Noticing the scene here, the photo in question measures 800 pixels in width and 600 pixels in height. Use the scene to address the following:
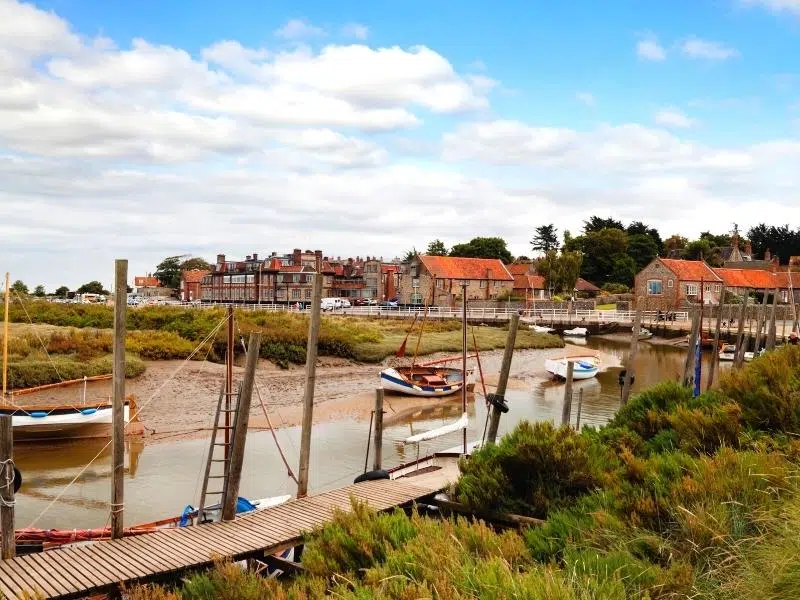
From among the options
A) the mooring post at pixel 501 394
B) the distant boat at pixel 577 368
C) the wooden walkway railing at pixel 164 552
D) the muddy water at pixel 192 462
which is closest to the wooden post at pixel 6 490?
the wooden walkway railing at pixel 164 552

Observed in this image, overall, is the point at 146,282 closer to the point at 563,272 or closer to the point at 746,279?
the point at 563,272

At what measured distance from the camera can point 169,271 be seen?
16700 centimetres

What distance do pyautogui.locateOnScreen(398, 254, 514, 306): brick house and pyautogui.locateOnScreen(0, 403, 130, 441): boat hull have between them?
67494mm

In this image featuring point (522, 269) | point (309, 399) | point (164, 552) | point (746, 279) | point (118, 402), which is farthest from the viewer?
point (522, 269)

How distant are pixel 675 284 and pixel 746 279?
10575 mm

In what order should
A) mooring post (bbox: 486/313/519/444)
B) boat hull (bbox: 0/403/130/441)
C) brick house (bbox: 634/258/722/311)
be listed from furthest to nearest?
brick house (bbox: 634/258/722/311) < boat hull (bbox: 0/403/130/441) < mooring post (bbox: 486/313/519/444)

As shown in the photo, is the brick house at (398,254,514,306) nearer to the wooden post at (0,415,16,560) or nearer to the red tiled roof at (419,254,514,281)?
the red tiled roof at (419,254,514,281)

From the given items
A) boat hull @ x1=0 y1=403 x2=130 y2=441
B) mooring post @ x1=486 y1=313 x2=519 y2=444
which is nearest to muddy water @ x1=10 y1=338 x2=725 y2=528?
boat hull @ x1=0 y1=403 x2=130 y2=441

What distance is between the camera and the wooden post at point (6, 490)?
30.6 feet

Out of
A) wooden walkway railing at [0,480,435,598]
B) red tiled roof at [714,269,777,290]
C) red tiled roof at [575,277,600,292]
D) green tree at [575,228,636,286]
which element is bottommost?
wooden walkway railing at [0,480,435,598]

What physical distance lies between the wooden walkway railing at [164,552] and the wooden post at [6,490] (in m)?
0.25

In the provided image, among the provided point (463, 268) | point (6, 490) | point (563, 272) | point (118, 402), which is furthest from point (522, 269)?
point (6, 490)

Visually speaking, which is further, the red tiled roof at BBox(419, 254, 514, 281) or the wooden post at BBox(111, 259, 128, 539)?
the red tiled roof at BBox(419, 254, 514, 281)

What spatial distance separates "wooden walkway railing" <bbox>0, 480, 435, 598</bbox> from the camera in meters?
8.55
